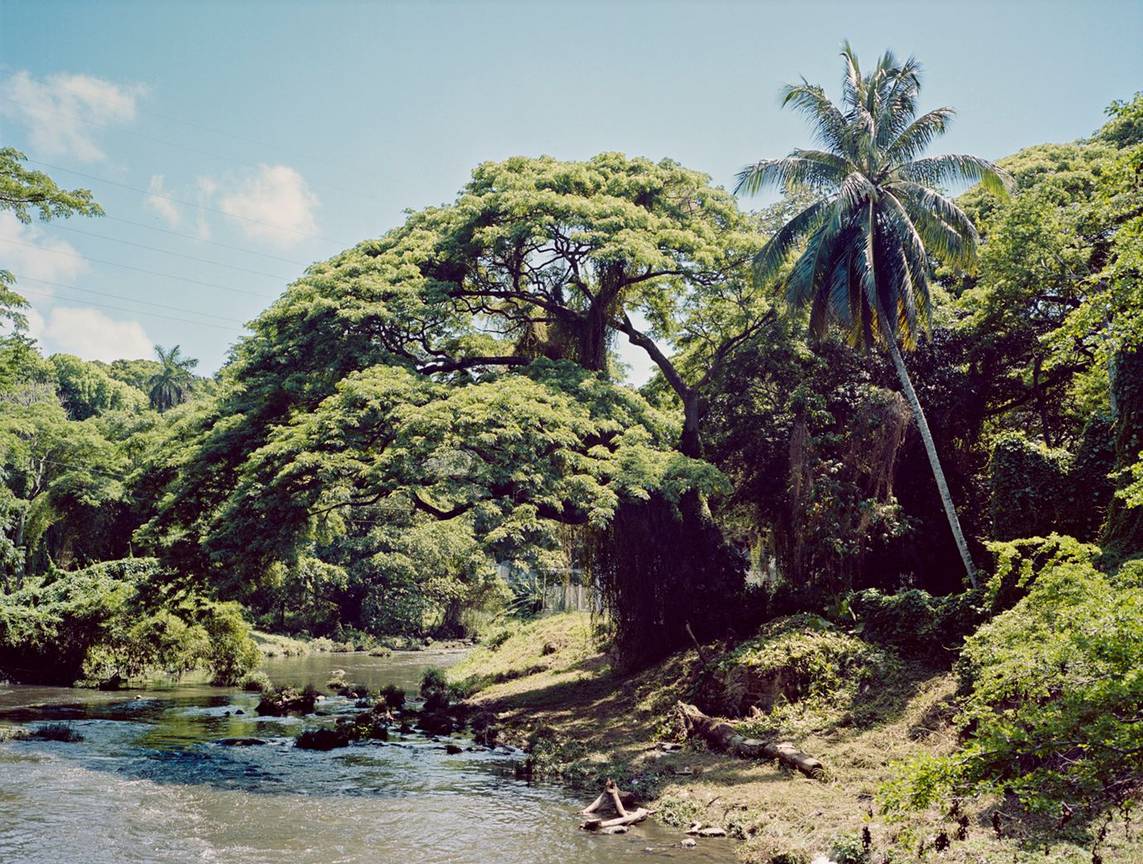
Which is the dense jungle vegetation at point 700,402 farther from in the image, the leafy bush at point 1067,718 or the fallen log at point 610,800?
the leafy bush at point 1067,718

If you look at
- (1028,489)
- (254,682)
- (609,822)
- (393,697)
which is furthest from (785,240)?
(254,682)

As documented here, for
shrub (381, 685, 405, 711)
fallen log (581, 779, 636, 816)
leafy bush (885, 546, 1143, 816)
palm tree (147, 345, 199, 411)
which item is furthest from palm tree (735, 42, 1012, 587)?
palm tree (147, 345, 199, 411)

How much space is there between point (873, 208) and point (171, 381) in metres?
72.2

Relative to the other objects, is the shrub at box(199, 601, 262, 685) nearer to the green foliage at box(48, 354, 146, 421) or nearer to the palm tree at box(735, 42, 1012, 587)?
the palm tree at box(735, 42, 1012, 587)

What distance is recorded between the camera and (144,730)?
65.1 feet

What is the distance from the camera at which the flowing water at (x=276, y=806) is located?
1067 centimetres

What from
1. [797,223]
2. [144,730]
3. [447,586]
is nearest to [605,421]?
[797,223]

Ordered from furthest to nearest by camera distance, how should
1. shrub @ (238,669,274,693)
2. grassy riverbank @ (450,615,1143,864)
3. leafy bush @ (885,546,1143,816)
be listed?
shrub @ (238,669,274,693) → grassy riverbank @ (450,615,1143,864) → leafy bush @ (885,546,1143,816)

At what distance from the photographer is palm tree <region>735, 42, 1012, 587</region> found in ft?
62.3

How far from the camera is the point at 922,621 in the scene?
1720 centimetres

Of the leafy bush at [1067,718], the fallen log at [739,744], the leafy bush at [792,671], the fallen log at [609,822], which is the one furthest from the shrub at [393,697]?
the leafy bush at [1067,718]

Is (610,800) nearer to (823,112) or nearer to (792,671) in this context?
(792,671)

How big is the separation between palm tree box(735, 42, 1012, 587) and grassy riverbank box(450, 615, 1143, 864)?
5679mm

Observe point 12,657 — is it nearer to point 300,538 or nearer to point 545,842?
point 300,538
